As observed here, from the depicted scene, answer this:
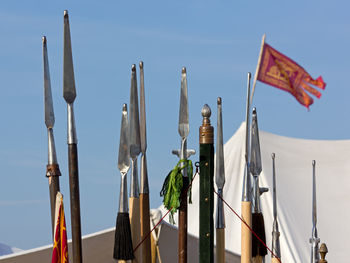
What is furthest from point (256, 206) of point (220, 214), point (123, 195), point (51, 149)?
point (51, 149)

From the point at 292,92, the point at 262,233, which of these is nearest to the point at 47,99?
the point at 262,233

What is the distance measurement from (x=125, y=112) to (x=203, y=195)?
2.78 ft

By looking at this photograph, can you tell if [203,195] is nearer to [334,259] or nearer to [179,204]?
[179,204]

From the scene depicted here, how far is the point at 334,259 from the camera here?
9492 millimetres

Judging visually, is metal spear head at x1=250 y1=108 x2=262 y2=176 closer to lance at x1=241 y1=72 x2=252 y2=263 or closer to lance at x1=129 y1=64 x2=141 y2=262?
lance at x1=241 y1=72 x2=252 y2=263

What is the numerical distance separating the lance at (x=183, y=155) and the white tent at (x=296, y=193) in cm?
187

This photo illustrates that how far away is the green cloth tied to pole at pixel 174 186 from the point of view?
5.59m

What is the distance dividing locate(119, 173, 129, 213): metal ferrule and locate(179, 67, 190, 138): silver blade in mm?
500

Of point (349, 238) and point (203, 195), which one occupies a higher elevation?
point (203, 195)

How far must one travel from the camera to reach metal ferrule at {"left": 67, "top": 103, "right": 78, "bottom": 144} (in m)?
5.06

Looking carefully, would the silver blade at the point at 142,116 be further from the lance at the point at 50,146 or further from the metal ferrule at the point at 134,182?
the lance at the point at 50,146

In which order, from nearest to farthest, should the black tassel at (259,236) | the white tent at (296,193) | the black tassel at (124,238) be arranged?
the black tassel at (124,238) < the black tassel at (259,236) < the white tent at (296,193)

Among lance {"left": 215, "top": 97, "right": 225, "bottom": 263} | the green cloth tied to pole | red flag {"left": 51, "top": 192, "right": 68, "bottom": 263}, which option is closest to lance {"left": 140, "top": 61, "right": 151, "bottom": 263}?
the green cloth tied to pole

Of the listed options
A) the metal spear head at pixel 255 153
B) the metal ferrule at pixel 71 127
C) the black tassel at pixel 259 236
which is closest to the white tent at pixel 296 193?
the black tassel at pixel 259 236
